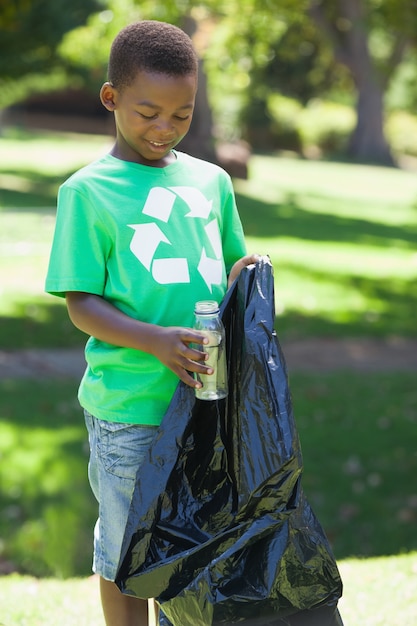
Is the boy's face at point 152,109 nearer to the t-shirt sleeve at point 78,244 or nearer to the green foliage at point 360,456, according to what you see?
the t-shirt sleeve at point 78,244

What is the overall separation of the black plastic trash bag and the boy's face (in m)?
0.45

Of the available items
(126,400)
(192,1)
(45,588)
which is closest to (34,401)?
(45,588)

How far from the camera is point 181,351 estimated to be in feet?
6.91

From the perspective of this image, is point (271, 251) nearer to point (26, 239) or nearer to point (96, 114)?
point (26, 239)

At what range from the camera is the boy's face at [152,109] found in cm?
221

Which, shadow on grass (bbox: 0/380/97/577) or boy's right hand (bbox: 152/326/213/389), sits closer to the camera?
boy's right hand (bbox: 152/326/213/389)

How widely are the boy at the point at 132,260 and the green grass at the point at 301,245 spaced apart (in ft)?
18.6

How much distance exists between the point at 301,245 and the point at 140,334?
11.6 metres

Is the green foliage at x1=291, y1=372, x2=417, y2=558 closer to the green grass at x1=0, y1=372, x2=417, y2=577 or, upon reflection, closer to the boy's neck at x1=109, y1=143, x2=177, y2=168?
the green grass at x1=0, y1=372, x2=417, y2=577

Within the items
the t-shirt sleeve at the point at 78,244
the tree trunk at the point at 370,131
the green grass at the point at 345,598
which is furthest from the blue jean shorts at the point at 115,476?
the tree trunk at the point at 370,131

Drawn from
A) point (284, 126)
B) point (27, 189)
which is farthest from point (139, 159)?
point (284, 126)

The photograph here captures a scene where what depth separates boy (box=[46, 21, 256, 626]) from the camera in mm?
2227

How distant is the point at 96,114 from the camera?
40.9 metres

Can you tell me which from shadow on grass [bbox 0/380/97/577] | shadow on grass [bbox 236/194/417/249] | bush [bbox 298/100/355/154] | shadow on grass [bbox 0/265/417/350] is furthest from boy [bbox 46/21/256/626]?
bush [bbox 298/100/355/154]
